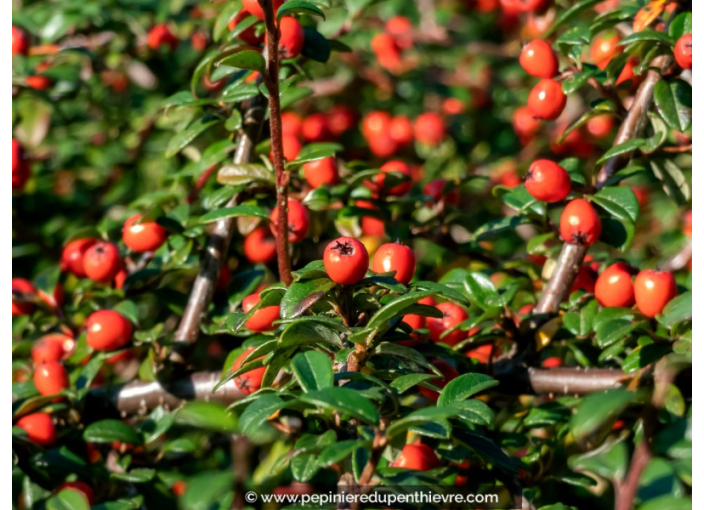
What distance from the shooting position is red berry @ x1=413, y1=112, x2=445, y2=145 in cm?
389

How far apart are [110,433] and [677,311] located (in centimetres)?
145

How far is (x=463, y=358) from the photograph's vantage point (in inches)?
78.3

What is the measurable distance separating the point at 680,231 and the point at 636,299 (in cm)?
128

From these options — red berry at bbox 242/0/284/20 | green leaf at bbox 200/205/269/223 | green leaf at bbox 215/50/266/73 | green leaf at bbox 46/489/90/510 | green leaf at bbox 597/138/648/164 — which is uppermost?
red berry at bbox 242/0/284/20

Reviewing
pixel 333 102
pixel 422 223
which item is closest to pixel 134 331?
pixel 422 223

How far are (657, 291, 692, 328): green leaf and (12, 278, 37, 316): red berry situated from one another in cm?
190

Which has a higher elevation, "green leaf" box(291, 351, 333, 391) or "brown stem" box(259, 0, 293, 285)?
"brown stem" box(259, 0, 293, 285)

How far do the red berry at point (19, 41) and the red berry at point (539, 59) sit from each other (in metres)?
2.06

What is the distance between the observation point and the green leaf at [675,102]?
80.4 inches

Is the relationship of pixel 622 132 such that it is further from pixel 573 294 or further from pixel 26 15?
pixel 26 15

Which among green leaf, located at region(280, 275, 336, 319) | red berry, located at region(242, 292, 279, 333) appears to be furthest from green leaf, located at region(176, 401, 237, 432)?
red berry, located at region(242, 292, 279, 333)

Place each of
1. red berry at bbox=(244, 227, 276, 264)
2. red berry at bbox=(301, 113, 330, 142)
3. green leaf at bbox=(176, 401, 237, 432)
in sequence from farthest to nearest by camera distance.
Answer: red berry at bbox=(301, 113, 330, 142)
red berry at bbox=(244, 227, 276, 264)
green leaf at bbox=(176, 401, 237, 432)

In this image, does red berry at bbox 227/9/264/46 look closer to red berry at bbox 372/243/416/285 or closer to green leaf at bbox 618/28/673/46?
red berry at bbox 372/243/416/285

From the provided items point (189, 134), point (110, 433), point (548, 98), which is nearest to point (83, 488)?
point (110, 433)
